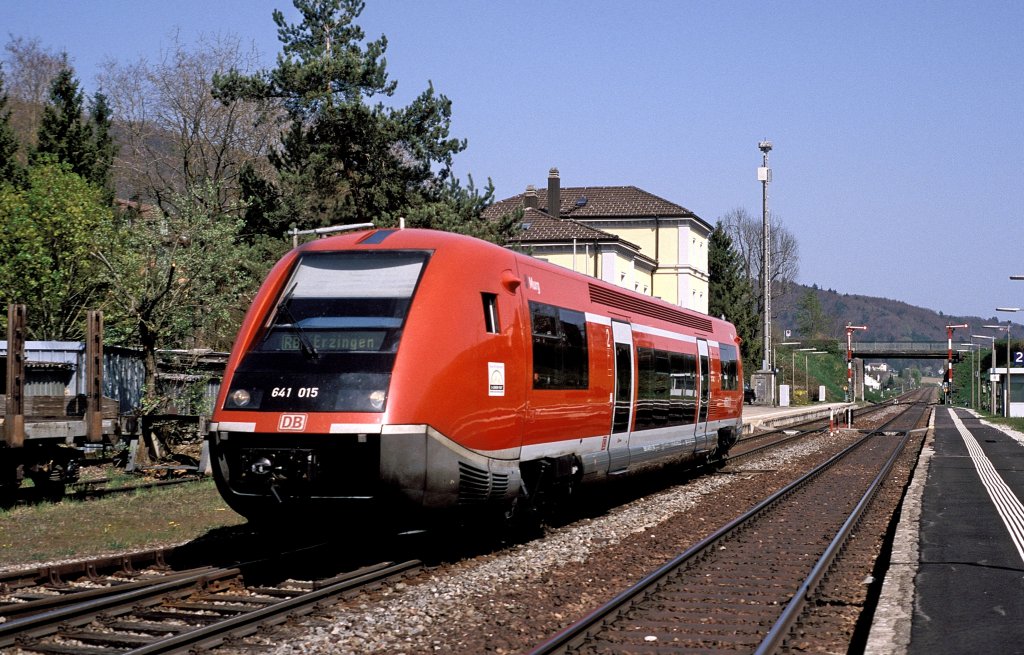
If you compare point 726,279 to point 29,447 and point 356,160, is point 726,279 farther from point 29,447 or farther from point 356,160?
point 29,447

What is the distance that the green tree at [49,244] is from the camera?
2367 cm

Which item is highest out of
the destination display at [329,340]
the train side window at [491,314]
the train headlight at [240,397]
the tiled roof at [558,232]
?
the tiled roof at [558,232]

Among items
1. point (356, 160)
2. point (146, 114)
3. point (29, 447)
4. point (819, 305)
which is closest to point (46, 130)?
point (146, 114)

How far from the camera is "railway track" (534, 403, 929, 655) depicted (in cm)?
798

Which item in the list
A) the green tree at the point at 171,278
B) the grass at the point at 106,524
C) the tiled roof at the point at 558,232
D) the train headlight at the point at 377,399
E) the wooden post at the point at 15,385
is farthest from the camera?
the tiled roof at the point at 558,232

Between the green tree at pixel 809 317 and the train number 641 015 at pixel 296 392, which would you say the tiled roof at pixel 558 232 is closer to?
the train number 641 015 at pixel 296 392

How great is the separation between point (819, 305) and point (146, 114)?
9992 cm

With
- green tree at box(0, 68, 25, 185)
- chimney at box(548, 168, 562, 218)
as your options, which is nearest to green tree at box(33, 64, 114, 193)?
green tree at box(0, 68, 25, 185)

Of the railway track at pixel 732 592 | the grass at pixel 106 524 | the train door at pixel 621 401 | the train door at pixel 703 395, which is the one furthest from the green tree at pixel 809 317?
the grass at pixel 106 524

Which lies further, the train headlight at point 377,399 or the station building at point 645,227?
the station building at point 645,227

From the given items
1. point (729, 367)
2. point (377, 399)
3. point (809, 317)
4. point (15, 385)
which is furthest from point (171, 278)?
point (809, 317)

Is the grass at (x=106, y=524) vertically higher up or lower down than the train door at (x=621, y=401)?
lower down

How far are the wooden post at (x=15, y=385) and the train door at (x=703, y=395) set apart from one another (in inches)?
450

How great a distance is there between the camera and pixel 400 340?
10.1 m
